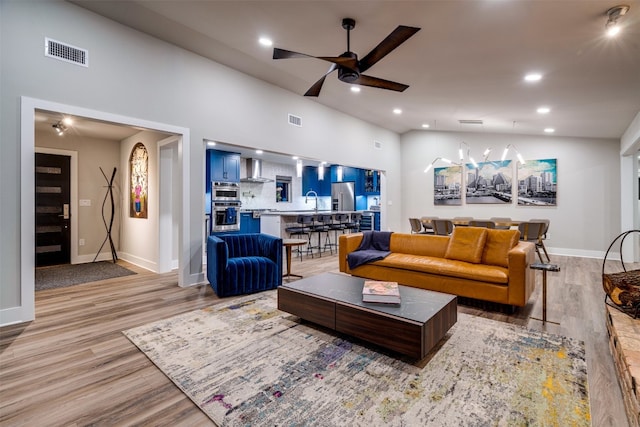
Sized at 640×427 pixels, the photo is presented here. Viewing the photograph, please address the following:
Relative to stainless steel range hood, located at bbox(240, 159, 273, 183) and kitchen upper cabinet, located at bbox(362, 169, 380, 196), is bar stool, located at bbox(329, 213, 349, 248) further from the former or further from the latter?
stainless steel range hood, located at bbox(240, 159, 273, 183)

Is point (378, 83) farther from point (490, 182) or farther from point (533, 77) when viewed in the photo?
point (490, 182)

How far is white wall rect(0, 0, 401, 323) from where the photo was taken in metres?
3.03

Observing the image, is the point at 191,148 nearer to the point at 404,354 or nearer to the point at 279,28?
the point at 279,28

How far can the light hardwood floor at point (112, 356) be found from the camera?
178 cm

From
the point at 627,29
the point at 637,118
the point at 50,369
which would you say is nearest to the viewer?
the point at 50,369

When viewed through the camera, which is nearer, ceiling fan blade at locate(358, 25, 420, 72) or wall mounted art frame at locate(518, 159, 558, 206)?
ceiling fan blade at locate(358, 25, 420, 72)

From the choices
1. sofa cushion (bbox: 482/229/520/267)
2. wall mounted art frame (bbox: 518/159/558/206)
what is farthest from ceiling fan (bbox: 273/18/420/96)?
wall mounted art frame (bbox: 518/159/558/206)

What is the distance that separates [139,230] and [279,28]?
184 inches

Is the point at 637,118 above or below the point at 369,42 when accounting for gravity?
below

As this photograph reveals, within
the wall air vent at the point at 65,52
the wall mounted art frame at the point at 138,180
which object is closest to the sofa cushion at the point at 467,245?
the wall air vent at the point at 65,52

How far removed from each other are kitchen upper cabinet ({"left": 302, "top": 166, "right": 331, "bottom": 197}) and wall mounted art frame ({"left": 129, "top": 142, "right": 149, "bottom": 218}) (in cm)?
562

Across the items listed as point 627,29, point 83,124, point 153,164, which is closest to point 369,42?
point 627,29

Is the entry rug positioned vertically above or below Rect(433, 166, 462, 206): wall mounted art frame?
below

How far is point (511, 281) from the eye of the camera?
3270mm
